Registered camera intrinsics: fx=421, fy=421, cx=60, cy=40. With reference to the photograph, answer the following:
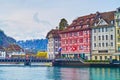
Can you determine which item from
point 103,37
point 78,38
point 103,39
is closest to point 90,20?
point 78,38

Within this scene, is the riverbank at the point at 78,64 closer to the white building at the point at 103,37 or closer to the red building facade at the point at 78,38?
the red building facade at the point at 78,38

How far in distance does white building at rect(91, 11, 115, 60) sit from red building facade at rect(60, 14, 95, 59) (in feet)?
9.49

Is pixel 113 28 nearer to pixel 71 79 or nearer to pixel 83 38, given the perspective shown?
pixel 83 38

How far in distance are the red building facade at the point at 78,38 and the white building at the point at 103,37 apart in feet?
A: 9.49

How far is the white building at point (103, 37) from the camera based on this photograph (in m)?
158

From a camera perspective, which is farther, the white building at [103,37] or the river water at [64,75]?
the white building at [103,37]

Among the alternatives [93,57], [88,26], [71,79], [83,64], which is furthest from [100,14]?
[71,79]

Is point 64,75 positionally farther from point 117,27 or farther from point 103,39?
point 103,39

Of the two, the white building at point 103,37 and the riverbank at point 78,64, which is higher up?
the white building at point 103,37

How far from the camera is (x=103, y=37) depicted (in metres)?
162

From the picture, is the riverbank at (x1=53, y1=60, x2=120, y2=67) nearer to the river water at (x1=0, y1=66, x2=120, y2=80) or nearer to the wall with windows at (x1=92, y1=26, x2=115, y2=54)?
the wall with windows at (x1=92, y1=26, x2=115, y2=54)

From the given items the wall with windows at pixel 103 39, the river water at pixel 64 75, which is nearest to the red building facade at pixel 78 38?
the wall with windows at pixel 103 39

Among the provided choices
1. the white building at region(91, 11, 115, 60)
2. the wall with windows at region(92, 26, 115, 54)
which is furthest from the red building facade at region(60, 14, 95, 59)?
the wall with windows at region(92, 26, 115, 54)

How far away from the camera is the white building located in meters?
158
